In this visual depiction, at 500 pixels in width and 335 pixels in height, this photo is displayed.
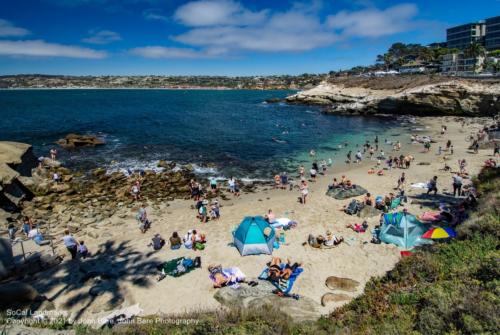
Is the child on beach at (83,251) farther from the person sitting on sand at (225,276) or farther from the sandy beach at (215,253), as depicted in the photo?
the person sitting on sand at (225,276)

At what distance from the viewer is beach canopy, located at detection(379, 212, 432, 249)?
13047mm

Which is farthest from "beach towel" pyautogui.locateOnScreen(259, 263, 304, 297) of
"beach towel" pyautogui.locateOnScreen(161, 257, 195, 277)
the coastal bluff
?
the coastal bluff

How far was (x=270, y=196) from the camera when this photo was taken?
21203 mm

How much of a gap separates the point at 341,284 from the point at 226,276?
415cm

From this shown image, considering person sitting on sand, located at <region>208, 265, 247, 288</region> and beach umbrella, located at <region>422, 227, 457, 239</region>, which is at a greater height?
beach umbrella, located at <region>422, 227, 457, 239</region>

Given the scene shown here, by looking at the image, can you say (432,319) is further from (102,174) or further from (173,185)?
(102,174)

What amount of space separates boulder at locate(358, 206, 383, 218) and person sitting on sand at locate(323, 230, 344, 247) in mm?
3232

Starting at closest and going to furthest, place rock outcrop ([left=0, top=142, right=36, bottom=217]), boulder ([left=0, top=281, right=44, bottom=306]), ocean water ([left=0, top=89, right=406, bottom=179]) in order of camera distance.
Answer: boulder ([left=0, top=281, right=44, bottom=306]) < rock outcrop ([left=0, top=142, right=36, bottom=217]) < ocean water ([left=0, top=89, right=406, bottom=179])

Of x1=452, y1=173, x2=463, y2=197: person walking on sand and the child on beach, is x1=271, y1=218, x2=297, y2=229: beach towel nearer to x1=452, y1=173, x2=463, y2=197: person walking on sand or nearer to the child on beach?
the child on beach

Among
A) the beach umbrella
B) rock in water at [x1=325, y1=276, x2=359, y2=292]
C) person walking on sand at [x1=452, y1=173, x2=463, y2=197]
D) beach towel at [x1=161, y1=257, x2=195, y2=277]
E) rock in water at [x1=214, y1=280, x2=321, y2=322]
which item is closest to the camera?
rock in water at [x1=214, y1=280, x2=321, y2=322]

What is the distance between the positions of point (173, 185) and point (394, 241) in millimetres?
15740

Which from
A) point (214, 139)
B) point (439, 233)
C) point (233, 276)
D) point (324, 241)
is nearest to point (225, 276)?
point (233, 276)

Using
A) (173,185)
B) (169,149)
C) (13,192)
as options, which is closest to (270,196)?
(173,185)

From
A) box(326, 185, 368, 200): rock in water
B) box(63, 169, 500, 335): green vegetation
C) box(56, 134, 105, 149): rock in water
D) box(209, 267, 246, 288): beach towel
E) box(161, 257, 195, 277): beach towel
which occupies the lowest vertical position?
box(209, 267, 246, 288): beach towel
